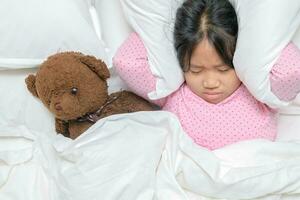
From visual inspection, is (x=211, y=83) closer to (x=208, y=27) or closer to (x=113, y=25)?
(x=208, y=27)

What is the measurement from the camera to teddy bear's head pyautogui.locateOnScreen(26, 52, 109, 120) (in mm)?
1184

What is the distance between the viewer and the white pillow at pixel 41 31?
1.25 metres

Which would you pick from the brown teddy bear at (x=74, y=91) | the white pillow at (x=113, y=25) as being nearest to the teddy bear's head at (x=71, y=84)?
→ the brown teddy bear at (x=74, y=91)

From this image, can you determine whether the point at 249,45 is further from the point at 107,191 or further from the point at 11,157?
the point at 11,157

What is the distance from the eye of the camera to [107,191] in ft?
3.49

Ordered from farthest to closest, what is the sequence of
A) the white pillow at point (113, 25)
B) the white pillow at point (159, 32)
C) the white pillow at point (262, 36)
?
the white pillow at point (113, 25), the white pillow at point (159, 32), the white pillow at point (262, 36)

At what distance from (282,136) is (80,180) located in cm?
54

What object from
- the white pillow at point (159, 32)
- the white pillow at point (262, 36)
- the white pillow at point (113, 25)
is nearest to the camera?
the white pillow at point (262, 36)

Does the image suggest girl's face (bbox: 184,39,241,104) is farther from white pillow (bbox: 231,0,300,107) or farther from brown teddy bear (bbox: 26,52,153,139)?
brown teddy bear (bbox: 26,52,153,139)

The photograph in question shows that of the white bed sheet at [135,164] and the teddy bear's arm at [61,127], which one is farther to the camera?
the teddy bear's arm at [61,127]

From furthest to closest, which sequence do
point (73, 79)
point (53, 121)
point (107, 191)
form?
1. point (53, 121)
2. point (73, 79)
3. point (107, 191)

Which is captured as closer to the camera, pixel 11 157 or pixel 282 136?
pixel 11 157

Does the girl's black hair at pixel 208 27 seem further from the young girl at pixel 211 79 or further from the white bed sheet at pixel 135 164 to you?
the white bed sheet at pixel 135 164

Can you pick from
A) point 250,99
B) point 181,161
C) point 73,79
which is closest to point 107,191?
point 181,161
